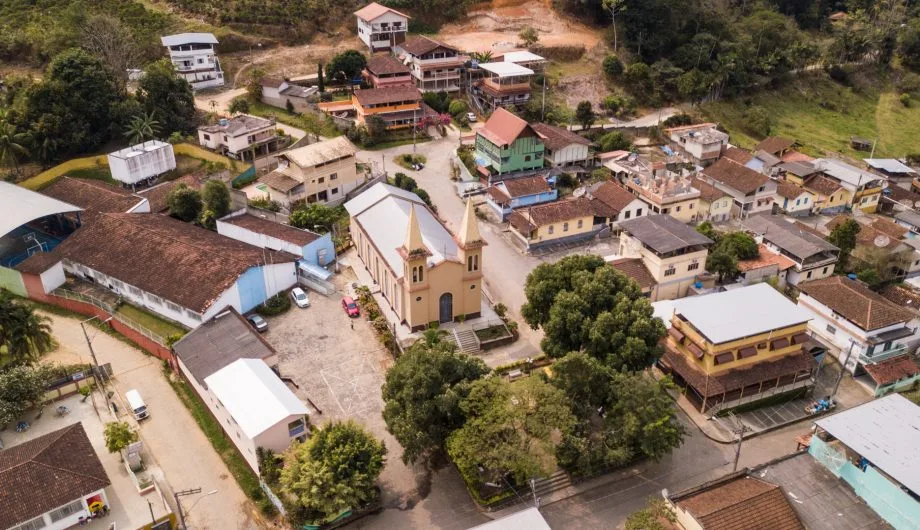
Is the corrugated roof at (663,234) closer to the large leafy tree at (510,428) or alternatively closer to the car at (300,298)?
the large leafy tree at (510,428)

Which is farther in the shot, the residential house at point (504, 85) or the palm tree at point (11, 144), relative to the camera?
the residential house at point (504, 85)

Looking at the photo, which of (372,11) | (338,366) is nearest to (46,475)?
(338,366)

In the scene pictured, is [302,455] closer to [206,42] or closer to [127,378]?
[127,378]

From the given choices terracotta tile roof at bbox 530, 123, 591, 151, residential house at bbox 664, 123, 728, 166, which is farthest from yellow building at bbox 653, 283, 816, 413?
residential house at bbox 664, 123, 728, 166

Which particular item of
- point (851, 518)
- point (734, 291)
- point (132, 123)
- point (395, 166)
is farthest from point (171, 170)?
point (851, 518)

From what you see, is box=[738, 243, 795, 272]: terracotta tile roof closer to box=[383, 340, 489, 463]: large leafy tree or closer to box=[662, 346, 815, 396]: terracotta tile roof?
box=[662, 346, 815, 396]: terracotta tile roof

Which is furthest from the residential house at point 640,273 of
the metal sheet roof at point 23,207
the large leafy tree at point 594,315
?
the metal sheet roof at point 23,207

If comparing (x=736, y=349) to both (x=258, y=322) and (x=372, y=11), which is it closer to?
(x=258, y=322)
